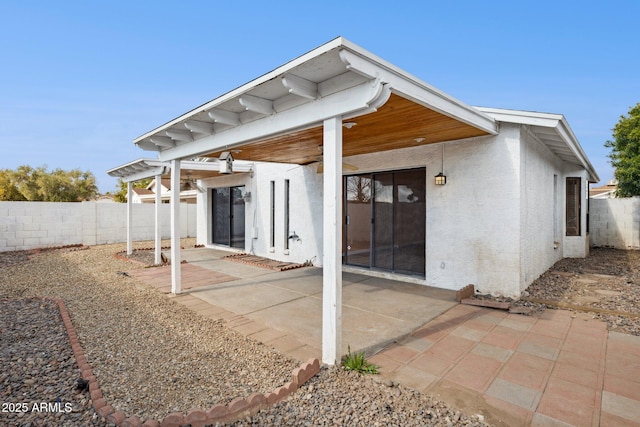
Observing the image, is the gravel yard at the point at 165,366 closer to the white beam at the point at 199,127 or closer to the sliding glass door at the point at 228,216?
the white beam at the point at 199,127

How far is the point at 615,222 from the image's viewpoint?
12.0 metres

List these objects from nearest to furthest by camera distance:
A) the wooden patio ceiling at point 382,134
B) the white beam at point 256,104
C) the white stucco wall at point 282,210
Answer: the white beam at point 256,104
the wooden patio ceiling at point 382,134
the white stucco wall at point 282,210

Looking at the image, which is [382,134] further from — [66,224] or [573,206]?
[66,224]

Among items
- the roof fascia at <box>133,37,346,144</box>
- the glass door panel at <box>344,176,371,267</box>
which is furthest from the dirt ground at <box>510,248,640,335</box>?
the roof fascia at <box>133,37,346,144</box>

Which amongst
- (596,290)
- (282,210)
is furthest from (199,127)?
(596,290)

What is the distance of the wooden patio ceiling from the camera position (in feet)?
12.9

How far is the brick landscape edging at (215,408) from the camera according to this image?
2.15m

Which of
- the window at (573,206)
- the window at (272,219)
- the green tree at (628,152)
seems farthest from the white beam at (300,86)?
the green tree at (628,152)

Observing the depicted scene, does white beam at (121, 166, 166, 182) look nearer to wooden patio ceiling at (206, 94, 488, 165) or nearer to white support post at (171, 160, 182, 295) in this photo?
wooden patio ceiling at (206, 94, 488, 165)

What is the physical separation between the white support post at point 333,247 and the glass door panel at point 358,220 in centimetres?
424

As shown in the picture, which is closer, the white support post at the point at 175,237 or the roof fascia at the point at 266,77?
the roof fascia at the point at 266,77

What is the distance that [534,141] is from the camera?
6121mm

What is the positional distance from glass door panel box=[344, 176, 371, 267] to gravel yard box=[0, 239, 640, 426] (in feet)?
11.1

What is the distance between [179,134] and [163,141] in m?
0.67
